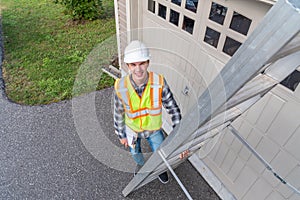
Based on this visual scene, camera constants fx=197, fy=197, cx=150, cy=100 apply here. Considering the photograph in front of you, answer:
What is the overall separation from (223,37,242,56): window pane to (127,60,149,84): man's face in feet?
2.75

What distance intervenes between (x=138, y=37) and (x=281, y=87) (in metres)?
2.10

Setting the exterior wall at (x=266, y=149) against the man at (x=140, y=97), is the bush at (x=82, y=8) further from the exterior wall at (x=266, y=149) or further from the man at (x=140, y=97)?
the exterior wall at (x=266, y=149)

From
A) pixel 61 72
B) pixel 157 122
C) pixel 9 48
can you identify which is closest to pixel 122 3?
pixel 61 72

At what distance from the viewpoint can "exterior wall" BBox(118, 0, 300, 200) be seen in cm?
145

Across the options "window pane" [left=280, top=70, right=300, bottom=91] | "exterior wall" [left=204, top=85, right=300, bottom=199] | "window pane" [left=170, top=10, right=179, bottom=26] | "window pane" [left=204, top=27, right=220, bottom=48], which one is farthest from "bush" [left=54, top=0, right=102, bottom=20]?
"window pane" [left=280, top=70, right=300, bottom=91]

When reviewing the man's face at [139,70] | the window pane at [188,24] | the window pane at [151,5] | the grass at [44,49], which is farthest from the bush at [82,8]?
the man's face at [139,70]

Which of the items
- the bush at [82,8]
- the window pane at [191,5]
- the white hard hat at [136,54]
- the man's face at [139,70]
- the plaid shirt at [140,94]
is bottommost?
the bush at [82,8]

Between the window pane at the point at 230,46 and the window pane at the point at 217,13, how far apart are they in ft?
0.56

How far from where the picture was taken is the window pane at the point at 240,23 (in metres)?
1.52

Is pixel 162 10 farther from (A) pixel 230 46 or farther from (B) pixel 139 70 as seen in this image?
(B) pixel 139 70

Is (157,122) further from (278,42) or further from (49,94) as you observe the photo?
(49,94)

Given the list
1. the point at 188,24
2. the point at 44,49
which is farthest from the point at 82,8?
the point at 188,24

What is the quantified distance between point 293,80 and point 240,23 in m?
0.60

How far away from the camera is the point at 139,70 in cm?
132
